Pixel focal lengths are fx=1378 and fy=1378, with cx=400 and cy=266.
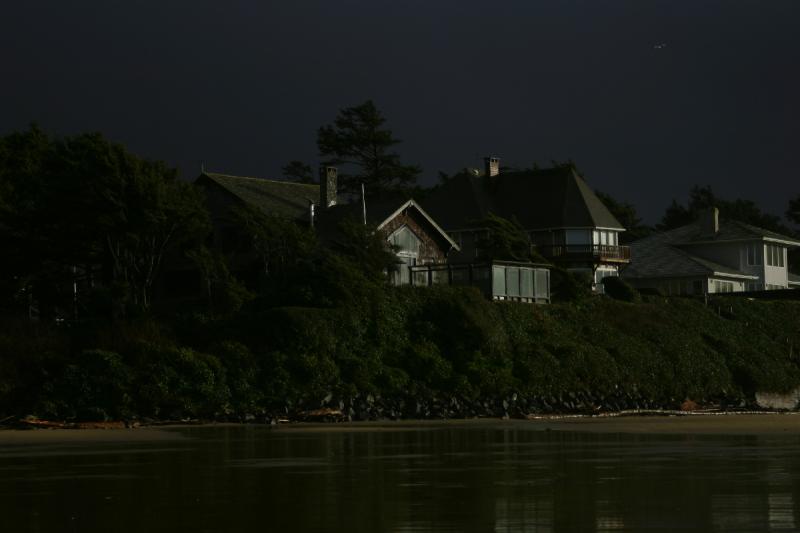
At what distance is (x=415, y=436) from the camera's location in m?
31.2

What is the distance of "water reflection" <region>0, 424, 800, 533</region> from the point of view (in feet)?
44.3

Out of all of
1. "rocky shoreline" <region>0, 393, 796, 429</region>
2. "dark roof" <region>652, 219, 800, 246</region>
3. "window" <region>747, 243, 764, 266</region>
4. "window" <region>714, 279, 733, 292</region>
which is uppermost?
"dark roof" <region>652, 219, 800, 246</region>

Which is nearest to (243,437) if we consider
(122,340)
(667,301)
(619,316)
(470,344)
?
(122,340)

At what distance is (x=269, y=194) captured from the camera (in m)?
66.6

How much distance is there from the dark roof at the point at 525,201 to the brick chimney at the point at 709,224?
10.8 metres

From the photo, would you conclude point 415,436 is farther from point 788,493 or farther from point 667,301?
point 667,301

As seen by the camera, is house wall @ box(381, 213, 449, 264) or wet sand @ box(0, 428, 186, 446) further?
house wall @ box(381, 213, 449, 264)

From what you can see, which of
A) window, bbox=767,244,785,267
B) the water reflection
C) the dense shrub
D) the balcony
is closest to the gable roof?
the dense shrub

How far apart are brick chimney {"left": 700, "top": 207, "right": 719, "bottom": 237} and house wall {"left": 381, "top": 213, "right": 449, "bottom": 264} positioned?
127 ft

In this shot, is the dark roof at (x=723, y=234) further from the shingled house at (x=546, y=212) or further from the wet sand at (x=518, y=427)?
the wet sand at (x=518, y=427)

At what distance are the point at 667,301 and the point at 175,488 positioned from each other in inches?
1839

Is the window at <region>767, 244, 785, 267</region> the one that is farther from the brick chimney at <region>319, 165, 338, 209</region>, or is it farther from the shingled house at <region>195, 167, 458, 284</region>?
the brick chimney at <region>319, 165, 338, 209</region>

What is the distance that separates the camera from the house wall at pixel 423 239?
65375 mm

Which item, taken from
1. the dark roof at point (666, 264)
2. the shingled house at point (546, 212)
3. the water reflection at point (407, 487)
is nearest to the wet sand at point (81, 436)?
the water reflection at point (407, 487)
